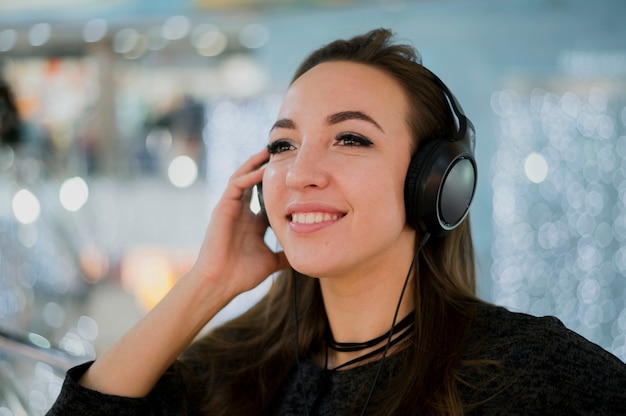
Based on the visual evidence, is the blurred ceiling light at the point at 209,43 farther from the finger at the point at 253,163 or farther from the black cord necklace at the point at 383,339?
the black cord necklace at the point at 383,339

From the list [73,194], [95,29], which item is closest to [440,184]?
[95,29]

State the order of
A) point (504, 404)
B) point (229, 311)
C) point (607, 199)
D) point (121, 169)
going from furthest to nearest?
point (121, 169) < point (229, 311) < point (607, 199) < point (504, 404)

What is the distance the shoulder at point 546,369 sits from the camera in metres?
0.98

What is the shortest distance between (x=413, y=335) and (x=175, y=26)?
385 cm

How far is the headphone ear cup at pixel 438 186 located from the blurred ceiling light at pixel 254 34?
2.86 meters

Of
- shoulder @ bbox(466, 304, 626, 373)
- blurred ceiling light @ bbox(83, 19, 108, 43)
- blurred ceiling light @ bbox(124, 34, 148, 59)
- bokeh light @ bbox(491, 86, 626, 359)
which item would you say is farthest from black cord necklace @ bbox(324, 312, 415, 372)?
blurred ceiling light @ bbox(124, 34, 148, 59)

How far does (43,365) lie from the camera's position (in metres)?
1.45

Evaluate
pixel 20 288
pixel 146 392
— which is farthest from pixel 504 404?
pixel 20 288

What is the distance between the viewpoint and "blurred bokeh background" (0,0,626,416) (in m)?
3.04

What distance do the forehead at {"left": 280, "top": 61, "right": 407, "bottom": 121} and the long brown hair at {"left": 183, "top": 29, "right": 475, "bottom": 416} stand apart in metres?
0.02

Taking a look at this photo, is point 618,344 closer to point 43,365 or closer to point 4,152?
point 43,365

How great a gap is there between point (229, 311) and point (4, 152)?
178cm

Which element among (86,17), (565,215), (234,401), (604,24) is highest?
(86,17)

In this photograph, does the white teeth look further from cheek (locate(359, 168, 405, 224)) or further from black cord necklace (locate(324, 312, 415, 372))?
black cord necklace (locate(324, 312, 415, 372))
